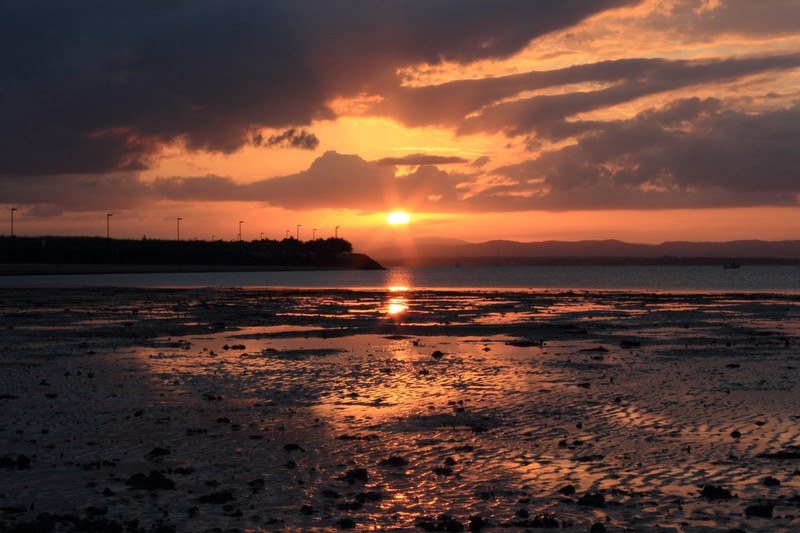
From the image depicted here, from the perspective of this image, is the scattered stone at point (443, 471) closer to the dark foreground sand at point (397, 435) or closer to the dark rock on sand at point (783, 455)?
the dark foreground sand at point (397, 435)

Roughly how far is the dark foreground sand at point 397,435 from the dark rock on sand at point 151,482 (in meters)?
0.05

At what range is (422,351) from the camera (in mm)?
32781

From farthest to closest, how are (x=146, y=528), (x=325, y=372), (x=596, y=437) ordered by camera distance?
(x=325, y=372) < (x=596, y=437) < (x=146, y=528)

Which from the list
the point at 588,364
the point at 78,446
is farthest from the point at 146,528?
the point at 588,364

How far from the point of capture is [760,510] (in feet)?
37.6

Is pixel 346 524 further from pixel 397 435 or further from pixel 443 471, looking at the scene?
pixel 397 435

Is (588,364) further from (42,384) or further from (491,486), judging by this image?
(42,384)

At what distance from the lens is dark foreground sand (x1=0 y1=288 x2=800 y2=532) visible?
11.6m

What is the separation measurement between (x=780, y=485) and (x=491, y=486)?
504cm

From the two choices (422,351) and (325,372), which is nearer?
(325,372)

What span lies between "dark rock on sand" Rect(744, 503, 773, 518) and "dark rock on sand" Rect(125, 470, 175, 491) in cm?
934

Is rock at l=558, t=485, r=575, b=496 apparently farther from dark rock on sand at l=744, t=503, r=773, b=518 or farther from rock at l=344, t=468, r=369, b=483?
rock at l=344, t=468, r=369, b=483

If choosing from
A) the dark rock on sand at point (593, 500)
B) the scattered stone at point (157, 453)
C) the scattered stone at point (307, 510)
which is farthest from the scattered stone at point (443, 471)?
the scattered stone at point (157, 453)

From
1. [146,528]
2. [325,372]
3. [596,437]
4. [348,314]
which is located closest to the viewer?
[146,528]
